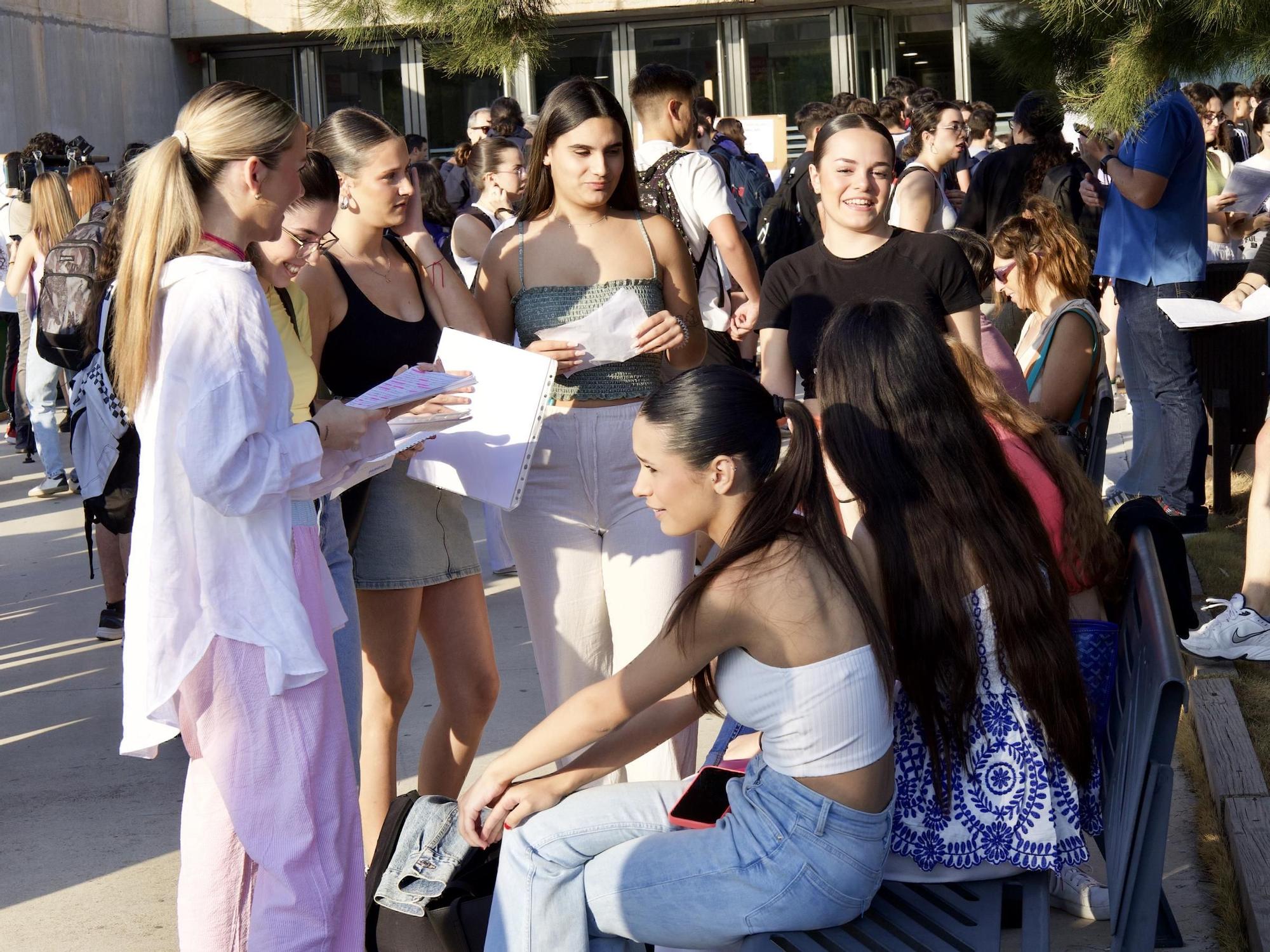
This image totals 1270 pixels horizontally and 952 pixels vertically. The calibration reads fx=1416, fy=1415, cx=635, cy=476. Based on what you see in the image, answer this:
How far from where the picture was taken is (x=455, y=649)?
343 cm

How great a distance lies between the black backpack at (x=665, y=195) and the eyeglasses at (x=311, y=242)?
171 cm

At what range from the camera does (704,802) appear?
8.05 ft

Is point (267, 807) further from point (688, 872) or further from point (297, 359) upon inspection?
point (297, 359)

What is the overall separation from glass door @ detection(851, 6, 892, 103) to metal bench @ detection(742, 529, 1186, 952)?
1861 centimetres

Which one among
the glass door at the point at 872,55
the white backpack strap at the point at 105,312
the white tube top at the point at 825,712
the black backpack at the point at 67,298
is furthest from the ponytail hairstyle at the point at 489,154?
the glass door at the point at 872,55

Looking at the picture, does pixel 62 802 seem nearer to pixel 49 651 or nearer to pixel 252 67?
pixel 49 651

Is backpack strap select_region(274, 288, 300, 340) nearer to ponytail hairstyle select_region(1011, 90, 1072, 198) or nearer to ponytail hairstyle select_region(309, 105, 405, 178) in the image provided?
ponytail hairstyle select_region(309, 105, 405, 178)

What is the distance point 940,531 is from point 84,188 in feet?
21.6

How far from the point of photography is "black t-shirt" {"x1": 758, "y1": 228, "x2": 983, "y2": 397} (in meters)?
3.60

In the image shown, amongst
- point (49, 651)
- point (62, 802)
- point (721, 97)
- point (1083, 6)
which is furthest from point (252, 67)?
point (1083, 6)

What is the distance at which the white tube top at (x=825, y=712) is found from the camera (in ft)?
7.38

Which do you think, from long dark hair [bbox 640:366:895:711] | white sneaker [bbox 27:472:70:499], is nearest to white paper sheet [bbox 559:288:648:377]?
long dark hair [bbox 640:366:895:711]

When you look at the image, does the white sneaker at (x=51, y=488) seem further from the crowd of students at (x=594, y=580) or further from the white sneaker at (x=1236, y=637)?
the white sneaker at (x=1236, y=637)

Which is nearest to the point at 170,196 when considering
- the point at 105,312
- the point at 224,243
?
the point at 224,243
